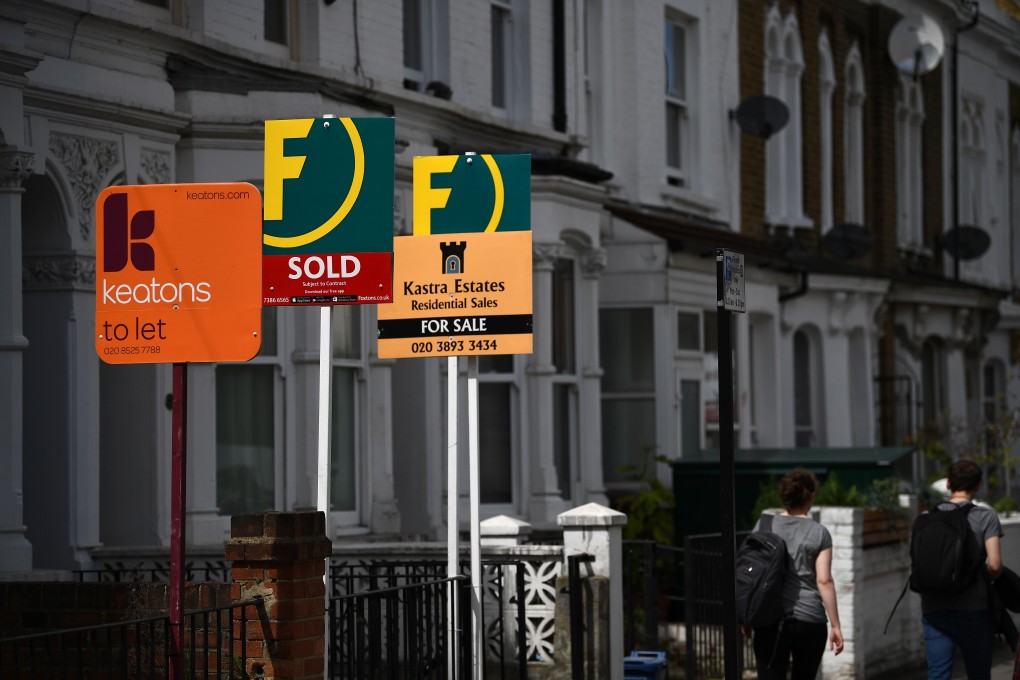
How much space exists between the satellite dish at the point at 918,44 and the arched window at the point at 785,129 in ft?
8.69

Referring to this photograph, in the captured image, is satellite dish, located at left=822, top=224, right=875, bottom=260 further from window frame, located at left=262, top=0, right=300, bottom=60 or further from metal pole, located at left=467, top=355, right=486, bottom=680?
metal pole, located at left=467, top=355, right=486, bottom=680

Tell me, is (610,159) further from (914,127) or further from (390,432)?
(914,127)

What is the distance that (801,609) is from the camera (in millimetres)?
9922

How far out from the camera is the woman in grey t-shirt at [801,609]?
994 centimetres

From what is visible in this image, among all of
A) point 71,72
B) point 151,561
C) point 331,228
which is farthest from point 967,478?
point 71,72

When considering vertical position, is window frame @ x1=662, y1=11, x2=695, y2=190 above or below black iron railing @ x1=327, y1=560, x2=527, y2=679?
above

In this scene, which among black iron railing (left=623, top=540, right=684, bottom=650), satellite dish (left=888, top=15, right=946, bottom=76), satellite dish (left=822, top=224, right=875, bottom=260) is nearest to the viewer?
black iron railing (left=623, top=540, right=684, bottom=650)

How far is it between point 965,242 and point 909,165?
171 cm

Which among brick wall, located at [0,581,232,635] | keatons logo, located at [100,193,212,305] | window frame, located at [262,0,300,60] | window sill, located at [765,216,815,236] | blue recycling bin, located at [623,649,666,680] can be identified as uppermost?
window frame, located at [262,0,300,60]

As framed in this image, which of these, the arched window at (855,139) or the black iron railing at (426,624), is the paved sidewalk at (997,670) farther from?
the arched window at (855,139)

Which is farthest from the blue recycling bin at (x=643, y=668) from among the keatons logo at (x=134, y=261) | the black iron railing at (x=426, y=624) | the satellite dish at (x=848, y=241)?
the satellite dish at (x=848, y=241)

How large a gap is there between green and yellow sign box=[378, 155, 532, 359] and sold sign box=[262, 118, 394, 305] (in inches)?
33.4

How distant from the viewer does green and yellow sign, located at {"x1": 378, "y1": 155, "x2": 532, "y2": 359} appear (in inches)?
347

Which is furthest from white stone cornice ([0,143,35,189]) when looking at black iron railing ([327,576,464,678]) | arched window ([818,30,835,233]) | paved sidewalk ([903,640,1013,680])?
arched window ([818,30,835,233])
